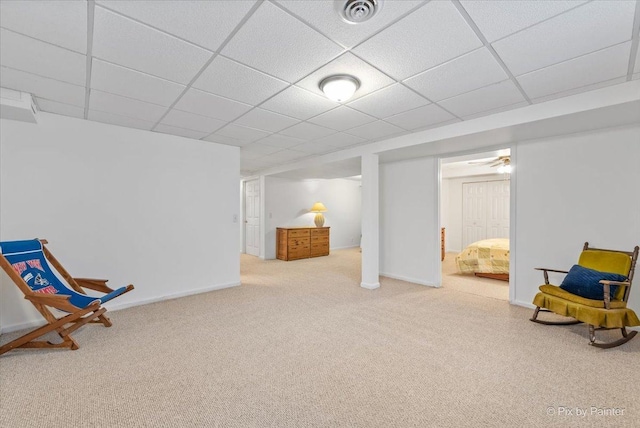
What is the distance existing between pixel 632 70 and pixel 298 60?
2.57 m

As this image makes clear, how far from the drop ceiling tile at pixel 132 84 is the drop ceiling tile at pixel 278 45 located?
2.77ft

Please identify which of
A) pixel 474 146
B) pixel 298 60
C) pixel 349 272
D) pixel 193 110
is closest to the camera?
pixel 298 60

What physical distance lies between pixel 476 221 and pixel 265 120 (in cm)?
687

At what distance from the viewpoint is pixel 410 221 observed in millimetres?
4965

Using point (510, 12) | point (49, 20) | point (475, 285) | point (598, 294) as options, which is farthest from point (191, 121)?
point (475, 285)

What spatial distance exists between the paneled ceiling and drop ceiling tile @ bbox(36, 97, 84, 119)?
0.07ft

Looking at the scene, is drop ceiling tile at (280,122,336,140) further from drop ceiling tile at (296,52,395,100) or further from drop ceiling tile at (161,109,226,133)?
drop ceiling tile at (296,52,395,100)

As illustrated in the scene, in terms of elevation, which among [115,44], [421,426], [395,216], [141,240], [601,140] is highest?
[115,44]

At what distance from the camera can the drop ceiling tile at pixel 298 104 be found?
8.58 ft

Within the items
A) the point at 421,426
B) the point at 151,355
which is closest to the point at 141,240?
the point at 151,355

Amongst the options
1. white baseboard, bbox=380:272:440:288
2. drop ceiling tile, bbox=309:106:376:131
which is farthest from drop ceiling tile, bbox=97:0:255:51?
white baseboard, bbox=380:272:440:288

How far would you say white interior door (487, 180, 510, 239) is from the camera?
7.25 metres

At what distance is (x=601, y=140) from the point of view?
3.13 m

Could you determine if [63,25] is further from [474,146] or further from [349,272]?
[349,272]
